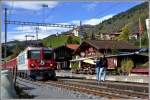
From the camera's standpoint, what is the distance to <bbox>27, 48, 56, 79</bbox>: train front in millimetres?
28359

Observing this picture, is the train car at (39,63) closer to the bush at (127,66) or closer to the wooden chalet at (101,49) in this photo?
the bush at (127,66)

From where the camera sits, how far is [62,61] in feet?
202

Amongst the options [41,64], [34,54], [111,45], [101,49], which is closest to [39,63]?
[41,64]

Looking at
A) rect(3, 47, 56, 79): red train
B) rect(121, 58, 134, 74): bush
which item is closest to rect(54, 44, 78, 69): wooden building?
rect(121, 58, 134, 74): bush

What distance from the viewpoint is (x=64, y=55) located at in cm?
6228

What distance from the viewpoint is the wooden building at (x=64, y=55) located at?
194ft

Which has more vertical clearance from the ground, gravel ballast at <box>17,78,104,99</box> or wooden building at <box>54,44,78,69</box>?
wooden building at <box>54,44,78,69</box>

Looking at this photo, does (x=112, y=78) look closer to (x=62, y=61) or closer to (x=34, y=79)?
(x=34, y=79)

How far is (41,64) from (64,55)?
110 ft

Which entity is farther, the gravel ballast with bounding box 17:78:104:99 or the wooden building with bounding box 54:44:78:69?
the wooden building with bounding box 54:44:78:69

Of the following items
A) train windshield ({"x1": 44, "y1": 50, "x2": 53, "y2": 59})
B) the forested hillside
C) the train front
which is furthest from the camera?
the forested hillside

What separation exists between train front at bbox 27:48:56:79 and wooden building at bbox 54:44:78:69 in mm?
29120

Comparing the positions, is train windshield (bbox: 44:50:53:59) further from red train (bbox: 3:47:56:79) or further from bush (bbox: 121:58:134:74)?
bush (bbox: 121:58:134:74)

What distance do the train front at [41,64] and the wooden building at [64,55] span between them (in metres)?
29.1
